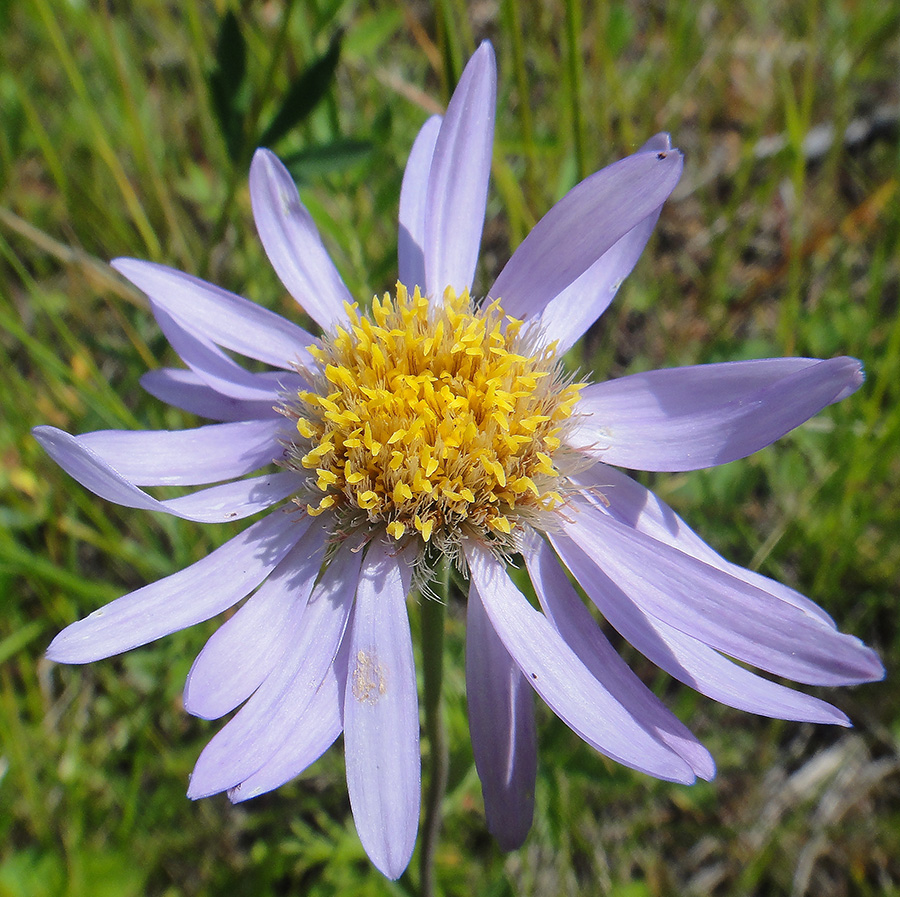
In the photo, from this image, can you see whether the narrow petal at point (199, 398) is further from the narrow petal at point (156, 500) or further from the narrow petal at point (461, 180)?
the narrow petal at point (461, 180)

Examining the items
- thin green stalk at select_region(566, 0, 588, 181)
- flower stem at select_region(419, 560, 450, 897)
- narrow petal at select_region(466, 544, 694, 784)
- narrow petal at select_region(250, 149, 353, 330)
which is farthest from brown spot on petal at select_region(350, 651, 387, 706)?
thin green stalk at select_region(566, 0, 588, 181)

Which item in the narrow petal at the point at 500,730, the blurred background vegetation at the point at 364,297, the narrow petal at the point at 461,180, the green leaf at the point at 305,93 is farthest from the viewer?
the blurred background vegetation at the point at 364,297

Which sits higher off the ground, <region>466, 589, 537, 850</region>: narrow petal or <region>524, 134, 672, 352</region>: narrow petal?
<region>524, 134, 672, 352</region>: narrow petal

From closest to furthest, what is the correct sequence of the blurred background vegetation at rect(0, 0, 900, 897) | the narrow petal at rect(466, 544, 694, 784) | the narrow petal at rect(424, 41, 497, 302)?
the narrow petal at rect(466, 544, 694, 784) < the narrow petal at rect(424, 41, 497, 302) < the blurred background vegetation at rect(0, 0, 900, 897)

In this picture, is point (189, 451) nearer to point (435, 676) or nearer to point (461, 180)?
point (435, 676)

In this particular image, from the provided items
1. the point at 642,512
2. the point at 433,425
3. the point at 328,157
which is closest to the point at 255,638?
the point at 433,425

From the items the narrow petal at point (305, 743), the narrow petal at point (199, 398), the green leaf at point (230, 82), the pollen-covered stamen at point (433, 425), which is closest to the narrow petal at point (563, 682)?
the pollen-covered stamen at point (433, 425)

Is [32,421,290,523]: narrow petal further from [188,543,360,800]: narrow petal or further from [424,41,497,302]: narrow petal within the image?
[424,41,497,302]: narrow petal
